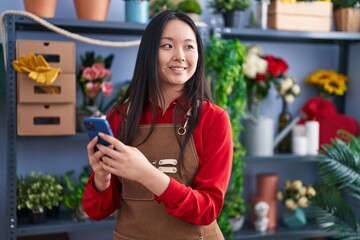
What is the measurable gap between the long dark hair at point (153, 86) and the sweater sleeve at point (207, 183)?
0.05m

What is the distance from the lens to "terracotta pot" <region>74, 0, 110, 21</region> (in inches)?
96.1

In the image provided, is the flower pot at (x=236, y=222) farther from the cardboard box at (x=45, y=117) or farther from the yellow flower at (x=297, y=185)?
the cardboard box at (x=45, y=117)

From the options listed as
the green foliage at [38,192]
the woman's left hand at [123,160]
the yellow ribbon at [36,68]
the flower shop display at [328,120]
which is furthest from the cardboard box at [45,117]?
the flower shop display at [328,120]

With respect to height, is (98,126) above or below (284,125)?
above

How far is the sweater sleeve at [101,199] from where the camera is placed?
4.09ft

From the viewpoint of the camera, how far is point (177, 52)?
1202mm

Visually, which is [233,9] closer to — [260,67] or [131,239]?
[260,67]

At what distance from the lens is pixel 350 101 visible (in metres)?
3.16

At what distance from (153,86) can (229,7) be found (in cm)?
158

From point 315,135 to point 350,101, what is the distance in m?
0.44

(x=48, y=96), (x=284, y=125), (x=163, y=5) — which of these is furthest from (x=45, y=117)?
(x=284, y=125)

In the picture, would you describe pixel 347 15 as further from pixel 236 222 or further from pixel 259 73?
pixel 236 222

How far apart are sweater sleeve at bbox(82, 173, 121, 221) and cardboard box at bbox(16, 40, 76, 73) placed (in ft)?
3.95

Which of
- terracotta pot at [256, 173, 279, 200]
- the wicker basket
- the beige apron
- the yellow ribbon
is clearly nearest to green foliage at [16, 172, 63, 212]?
the yellow ribbon
